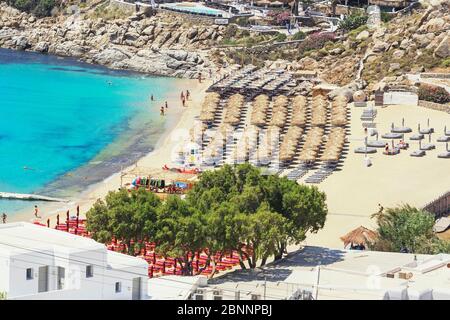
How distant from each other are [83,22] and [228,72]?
25.0 meters

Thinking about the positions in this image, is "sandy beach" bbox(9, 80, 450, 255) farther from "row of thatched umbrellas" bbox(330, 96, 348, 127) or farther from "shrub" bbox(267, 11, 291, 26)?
"shrub" bbox(267, 11, 291, 26)

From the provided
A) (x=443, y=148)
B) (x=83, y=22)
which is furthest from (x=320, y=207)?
(x=83, y=22)

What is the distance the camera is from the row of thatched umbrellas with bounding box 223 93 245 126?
7312 centimetres

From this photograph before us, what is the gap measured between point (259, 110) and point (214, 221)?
3379 cm

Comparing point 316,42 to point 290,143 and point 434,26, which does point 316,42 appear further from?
point 290,143

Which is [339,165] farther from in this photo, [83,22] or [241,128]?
[83,22]

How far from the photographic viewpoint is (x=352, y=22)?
98750mm

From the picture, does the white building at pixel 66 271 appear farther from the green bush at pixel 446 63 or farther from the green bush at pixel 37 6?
the green bush at pixel 37 6

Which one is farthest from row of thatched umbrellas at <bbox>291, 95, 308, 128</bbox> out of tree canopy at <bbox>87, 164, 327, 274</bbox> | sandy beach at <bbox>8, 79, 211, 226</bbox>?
tree canopy at <bbox>87, 164, 327, 274</bbox>

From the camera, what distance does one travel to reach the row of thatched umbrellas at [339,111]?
7175 centimetres

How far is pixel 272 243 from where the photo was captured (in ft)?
139

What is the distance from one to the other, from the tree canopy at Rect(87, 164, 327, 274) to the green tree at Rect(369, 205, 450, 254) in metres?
2.38

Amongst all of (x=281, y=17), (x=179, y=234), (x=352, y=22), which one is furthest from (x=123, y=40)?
(x=179, y=234)

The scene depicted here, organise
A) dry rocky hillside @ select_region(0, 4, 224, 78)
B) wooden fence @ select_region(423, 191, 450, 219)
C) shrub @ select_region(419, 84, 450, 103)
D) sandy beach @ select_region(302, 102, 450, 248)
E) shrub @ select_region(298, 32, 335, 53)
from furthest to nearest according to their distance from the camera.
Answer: dry rocky hillside @ select_region(0, 4, 224, 78)
shrub @ select_region(298, 32, 335, 53)
shrub @ select_region(419, 84, 450, 103)
wooden fence @ select_region(423, 191, 450, 219)
sandy beach @ select_region(302, 102, 450, 248)
